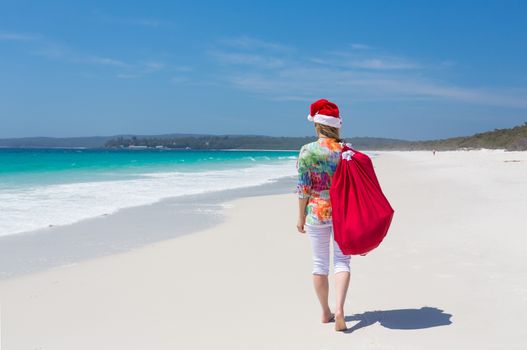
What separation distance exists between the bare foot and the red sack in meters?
0.48

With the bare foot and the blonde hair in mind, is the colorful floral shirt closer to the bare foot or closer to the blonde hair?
the blonde hair

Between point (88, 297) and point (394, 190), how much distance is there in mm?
11299

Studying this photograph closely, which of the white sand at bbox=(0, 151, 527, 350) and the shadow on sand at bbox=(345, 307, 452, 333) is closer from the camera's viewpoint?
the white sand at bbox=(0, 151, 527, 350)

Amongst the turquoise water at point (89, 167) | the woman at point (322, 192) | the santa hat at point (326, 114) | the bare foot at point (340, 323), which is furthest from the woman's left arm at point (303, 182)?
the turquoise water at point (89, 167)

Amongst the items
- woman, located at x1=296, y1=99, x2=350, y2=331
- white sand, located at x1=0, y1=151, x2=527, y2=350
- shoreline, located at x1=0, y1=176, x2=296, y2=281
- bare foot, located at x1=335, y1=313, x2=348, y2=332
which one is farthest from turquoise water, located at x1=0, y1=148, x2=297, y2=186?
bare foot, located at x1=335, y1=313, x2=348, y2=332

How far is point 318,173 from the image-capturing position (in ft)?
12.2

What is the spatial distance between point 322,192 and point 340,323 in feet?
3.13

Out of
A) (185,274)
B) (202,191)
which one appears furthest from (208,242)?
(202,191)

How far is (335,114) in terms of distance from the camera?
3818mm

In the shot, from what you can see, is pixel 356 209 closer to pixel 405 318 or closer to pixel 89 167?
pixel 405 318

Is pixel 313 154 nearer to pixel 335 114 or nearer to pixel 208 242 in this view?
pixel 335 114

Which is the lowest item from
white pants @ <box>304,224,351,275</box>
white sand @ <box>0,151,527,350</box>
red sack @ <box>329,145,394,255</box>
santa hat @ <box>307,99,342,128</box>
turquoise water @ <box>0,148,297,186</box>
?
turquoise water @ <box>0,148,297,186</box>

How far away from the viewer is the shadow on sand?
3.88 meters

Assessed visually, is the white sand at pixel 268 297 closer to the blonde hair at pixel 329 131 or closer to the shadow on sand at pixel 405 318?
the shadow on sand at pixel 405 318
